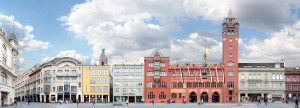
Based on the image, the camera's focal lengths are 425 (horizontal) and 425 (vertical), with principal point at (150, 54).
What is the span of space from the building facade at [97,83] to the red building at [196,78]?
1184 centimetres

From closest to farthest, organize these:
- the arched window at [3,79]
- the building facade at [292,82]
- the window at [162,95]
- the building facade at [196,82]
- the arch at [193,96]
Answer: the arched window at [3,79], the building facade at [196,82], the window at [162,95], the arch at [193,96], the building facade at [292,82]

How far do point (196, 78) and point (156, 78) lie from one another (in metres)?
12.2

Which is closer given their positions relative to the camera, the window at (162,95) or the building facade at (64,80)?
the window at (162,95)

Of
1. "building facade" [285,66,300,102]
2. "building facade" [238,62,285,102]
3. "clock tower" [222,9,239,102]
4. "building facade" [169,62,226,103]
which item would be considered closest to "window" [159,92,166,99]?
"building facade" [169,62,226,103]

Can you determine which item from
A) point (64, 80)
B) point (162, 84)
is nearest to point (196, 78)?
point (162, 84)

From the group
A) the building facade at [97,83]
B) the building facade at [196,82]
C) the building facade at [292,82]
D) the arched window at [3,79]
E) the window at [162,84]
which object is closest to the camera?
the arched window at [3,79]

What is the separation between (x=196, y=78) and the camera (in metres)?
129

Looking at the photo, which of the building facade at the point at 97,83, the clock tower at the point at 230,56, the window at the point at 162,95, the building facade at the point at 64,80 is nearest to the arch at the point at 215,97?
the clock tower at the point at 230,56

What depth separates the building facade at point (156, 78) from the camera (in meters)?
128

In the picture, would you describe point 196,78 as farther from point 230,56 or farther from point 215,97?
point 230,56

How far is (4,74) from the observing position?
78.9 metres

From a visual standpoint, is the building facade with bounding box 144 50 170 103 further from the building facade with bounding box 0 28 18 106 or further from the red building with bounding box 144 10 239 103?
the building facade with bounding box 0 28 18 106

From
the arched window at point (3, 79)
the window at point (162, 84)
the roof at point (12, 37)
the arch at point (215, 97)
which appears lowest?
the arch at point (215, 97)

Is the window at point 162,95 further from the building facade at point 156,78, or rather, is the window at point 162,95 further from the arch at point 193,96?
the arch at point 193,96
